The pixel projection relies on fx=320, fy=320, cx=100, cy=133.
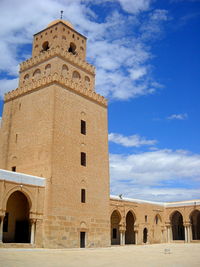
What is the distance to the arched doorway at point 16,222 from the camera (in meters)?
19.1

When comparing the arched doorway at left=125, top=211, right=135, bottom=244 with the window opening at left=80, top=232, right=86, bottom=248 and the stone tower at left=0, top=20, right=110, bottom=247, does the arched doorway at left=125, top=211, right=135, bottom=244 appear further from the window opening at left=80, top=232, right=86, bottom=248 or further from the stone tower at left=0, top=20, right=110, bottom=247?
the window opening at left=80, top=232, right=86, bottom=248

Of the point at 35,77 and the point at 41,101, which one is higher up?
the point at 35,77

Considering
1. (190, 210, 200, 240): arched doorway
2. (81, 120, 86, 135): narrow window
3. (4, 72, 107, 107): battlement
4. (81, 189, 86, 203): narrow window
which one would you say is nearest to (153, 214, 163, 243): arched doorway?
(190, 210, 200, 240): arched doorway

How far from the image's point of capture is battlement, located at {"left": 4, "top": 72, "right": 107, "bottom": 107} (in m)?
21.5

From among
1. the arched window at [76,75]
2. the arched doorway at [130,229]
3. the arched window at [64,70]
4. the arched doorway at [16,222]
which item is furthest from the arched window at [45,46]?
the arched doorway at [130,229]

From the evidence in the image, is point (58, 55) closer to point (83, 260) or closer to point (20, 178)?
point (20, 178)

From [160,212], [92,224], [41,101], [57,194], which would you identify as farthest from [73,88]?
[160,212]

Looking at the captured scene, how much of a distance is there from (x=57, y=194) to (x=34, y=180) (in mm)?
1654

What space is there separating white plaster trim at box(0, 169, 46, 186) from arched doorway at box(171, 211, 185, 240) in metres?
20.7

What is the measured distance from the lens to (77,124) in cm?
2220

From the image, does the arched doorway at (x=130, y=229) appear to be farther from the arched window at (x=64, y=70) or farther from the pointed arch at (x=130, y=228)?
the arched window at (x=64, y=70)

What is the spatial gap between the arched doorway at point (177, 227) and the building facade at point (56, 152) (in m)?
10.0

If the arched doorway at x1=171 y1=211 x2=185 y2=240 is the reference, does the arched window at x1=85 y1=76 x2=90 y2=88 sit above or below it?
above

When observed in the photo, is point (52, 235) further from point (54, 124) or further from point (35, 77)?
point (35, 77)
